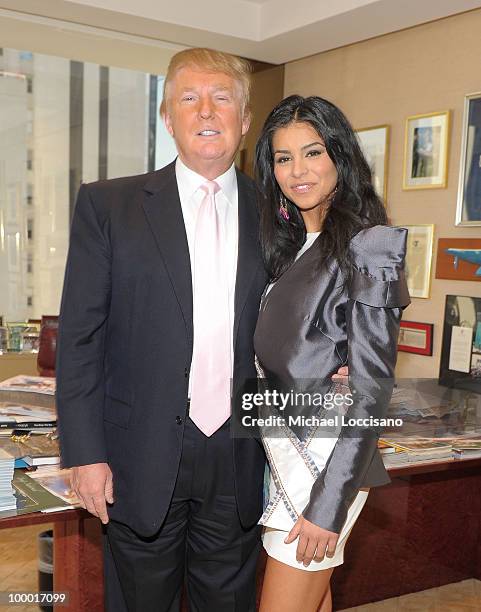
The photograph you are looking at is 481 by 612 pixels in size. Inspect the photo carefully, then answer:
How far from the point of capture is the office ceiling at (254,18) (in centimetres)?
360

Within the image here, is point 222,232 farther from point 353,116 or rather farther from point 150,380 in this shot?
point 353,116

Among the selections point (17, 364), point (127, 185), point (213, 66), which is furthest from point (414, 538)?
point (17, 364)

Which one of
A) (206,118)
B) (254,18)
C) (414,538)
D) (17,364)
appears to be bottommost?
(414,538)

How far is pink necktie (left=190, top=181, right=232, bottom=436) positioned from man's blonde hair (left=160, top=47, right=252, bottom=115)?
A: 37 centimetres

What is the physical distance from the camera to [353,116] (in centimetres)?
429

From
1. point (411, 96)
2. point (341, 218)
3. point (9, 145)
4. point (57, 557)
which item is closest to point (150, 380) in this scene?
point (341, 218)

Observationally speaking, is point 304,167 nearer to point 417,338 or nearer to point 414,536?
point 414,536

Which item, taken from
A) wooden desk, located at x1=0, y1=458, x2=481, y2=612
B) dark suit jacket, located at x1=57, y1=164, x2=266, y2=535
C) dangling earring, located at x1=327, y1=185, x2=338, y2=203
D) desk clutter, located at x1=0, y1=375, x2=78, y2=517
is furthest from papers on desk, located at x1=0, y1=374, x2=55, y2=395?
dangling earring, located at x1=327, y1=185, x2=338, y2=203

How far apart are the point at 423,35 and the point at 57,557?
3.11 meters

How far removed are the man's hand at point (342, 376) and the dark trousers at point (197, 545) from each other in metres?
0.31

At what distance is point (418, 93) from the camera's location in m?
3.86

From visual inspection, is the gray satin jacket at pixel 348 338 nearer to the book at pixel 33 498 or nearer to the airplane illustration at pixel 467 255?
the book at pixel 33 498

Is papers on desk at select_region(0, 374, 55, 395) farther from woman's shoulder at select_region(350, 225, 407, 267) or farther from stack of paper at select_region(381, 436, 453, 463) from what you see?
woman's shoulder at select_region(350, 225, 407, 267)

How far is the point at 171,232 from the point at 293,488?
27.0 inches
